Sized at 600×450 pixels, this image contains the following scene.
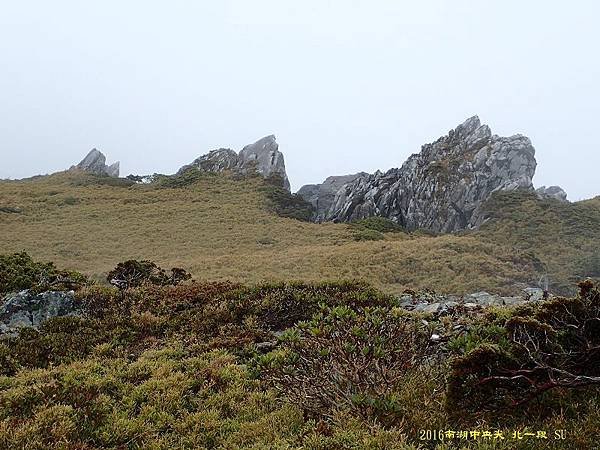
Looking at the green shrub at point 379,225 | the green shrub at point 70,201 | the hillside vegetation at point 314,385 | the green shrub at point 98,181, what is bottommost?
the hillside vegetation at point 314,385

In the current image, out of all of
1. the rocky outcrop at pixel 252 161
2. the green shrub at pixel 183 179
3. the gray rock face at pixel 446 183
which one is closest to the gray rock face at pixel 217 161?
the rocky outcrop at pixel 252 161

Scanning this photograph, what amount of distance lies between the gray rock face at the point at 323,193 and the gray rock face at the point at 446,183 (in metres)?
1.77

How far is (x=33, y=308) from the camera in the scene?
1141 cm

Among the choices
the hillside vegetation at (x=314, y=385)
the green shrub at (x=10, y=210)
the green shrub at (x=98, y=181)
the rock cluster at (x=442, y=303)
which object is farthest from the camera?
the green shrub at (x=98, y=181)

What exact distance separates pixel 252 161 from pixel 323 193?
11099mm

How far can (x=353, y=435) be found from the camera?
5.07 m

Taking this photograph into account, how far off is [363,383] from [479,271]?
21.7m

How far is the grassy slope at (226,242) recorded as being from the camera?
2591 cm

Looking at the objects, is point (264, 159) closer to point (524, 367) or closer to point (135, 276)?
point (135, 276)

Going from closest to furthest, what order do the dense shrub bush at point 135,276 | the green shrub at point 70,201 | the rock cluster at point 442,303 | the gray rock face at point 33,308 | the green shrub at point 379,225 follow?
the rock cluster at point 442,303
the gray rock face at point 33,308
the dense shrub bush at point 135,276
the green shrub at point 379,225
the green shrub at point 70,201

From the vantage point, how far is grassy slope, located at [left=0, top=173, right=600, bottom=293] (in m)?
25.9

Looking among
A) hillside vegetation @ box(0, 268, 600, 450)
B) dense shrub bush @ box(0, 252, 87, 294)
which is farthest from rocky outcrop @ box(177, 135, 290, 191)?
hillside vegetation @ box(0, 268, 600, 450)

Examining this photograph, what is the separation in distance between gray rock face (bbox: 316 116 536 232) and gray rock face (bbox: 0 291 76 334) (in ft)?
127

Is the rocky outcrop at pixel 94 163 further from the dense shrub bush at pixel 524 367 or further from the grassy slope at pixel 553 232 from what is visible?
the dense shrub bush at pixel 524 367
